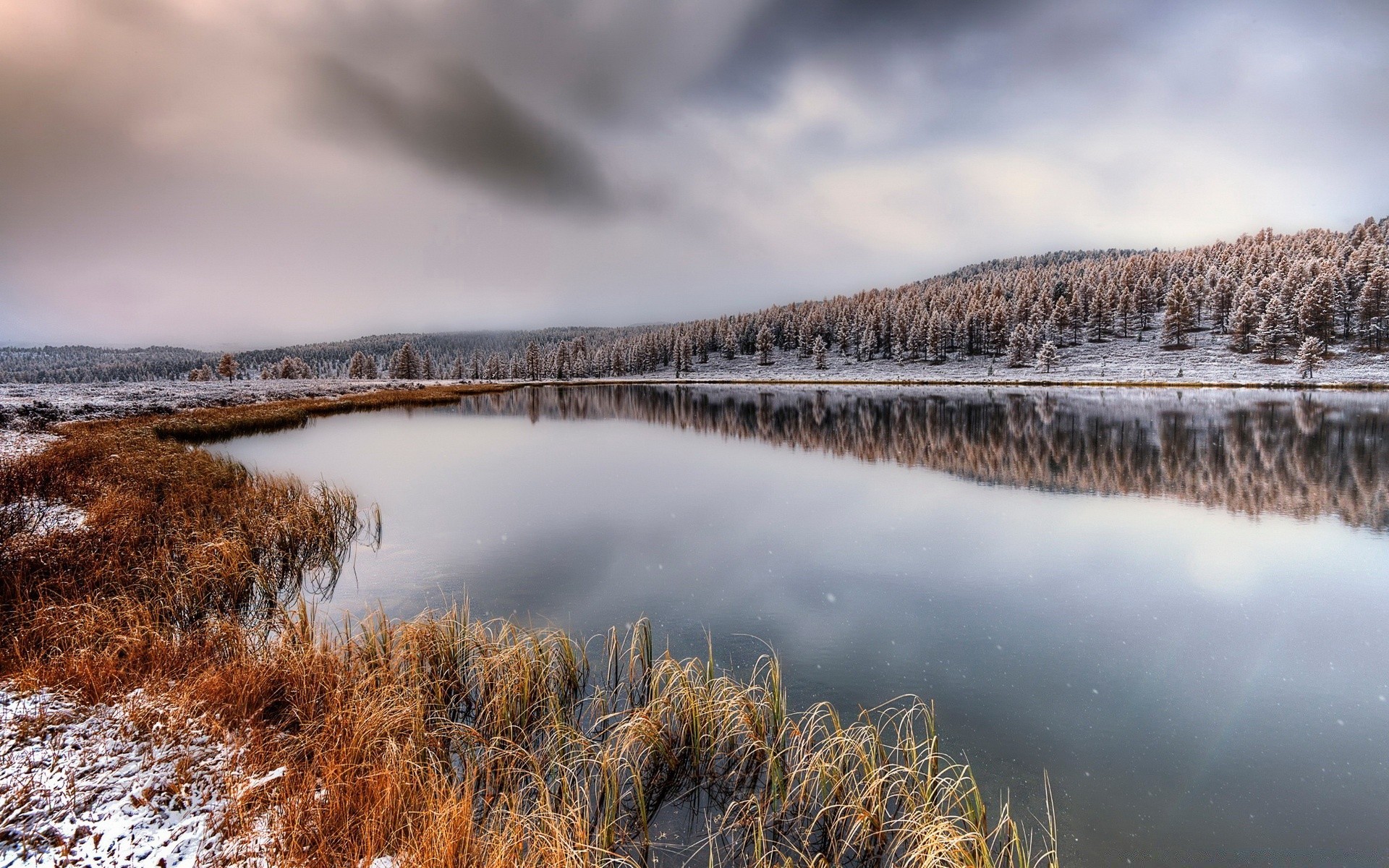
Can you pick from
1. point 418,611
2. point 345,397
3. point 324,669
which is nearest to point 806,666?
point 324,669

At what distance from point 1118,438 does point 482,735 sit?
32.0 m

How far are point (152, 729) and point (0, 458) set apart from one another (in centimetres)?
1658

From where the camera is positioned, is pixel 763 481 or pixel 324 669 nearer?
pixel 324 669

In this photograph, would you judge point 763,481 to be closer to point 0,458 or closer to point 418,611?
point 418,611

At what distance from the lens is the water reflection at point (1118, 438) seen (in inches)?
700

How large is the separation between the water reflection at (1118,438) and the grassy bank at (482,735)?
55.4ft

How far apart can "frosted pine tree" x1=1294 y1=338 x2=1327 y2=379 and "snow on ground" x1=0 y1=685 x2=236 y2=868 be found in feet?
312

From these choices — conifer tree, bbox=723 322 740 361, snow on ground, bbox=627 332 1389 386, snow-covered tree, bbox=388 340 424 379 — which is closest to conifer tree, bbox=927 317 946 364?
snow on ground, bbox=627 332 1389 386

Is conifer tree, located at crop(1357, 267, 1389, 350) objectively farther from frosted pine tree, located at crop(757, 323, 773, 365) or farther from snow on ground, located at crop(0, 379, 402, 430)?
snow on ground, located at crop(0, 379, 402, 430)

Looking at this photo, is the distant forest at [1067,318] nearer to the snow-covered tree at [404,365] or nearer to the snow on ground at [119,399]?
the snow-covered tree at [404,365]

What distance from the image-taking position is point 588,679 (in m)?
7.20

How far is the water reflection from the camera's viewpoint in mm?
17781

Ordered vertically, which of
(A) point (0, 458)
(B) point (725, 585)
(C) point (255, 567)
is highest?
(A) point (0, 458)

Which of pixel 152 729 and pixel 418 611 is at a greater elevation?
pixel 152 729
